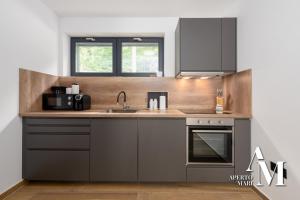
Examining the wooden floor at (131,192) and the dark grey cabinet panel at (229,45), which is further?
the dark grey cabinet panel at (229,45)

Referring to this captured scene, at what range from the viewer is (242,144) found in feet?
9.96

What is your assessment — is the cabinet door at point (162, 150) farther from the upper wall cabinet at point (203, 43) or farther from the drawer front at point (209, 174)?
the upper wall cabinet at point (203, 43)

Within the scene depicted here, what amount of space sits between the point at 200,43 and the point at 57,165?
7.63 ft

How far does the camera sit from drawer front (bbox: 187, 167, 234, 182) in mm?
3053

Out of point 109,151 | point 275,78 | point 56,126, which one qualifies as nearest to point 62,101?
point 56,126

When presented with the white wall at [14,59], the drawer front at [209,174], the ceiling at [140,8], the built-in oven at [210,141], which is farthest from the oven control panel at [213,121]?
the white wall at [14,59]

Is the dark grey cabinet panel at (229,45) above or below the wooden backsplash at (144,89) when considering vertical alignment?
above

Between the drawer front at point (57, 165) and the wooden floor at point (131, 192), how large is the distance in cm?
13

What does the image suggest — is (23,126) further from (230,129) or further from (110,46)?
(230,129)

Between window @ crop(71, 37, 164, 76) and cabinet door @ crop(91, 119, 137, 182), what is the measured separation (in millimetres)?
1305

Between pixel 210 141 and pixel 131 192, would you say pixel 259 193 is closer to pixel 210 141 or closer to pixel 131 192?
pixel 210 141

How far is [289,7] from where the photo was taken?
2166mm

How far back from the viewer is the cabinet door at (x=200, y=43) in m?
3.29

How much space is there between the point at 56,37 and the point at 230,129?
111 inches
